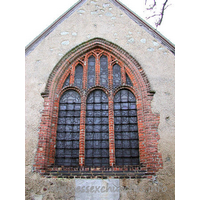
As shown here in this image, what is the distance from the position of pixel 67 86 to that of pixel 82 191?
3.11m

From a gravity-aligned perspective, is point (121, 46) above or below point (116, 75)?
above

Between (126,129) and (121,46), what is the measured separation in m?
2.78

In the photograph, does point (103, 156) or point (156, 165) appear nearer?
point (156, 165)

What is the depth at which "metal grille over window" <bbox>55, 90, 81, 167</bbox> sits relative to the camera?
5820mm

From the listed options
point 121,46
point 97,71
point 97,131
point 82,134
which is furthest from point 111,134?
point 121,46

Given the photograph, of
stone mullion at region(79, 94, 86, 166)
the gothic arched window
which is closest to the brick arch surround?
stone mullion at region(79, 94, 86, 166)

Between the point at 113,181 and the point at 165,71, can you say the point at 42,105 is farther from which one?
the point at 165,71

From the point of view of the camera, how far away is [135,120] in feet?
20.2

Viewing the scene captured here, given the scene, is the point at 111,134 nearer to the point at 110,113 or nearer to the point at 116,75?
the point at 110,113

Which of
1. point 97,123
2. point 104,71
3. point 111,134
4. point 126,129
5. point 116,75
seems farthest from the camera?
point 104,71

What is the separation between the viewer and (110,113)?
20.5ft

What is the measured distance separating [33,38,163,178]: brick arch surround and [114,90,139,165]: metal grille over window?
14cm

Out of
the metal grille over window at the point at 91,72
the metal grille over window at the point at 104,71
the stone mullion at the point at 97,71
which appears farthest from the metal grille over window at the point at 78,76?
the metal grille over window at the point at 104,71

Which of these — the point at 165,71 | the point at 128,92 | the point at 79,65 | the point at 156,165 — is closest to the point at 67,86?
the point at 79,65
